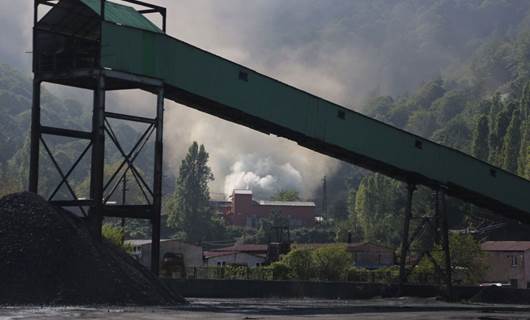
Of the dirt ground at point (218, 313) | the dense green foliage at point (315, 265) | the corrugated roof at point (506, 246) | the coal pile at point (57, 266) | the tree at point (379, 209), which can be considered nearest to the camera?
the dirt ground at point (218, 313)

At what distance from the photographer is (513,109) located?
144125 mm

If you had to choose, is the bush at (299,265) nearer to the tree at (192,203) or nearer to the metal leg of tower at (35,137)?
the metal leg of tower at (35,137)

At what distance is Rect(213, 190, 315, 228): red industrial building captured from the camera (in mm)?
183375

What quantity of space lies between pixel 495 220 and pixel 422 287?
55875mm

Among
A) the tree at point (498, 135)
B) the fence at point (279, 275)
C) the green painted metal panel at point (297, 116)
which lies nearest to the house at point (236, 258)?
the fence at point (279, 275)

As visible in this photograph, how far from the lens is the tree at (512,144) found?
5197 inches

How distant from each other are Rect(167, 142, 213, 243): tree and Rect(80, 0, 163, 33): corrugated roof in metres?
116

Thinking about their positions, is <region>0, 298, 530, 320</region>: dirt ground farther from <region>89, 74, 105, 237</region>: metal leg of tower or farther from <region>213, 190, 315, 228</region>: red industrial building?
<region>213, 190, 315, 228</region>: red industrial building

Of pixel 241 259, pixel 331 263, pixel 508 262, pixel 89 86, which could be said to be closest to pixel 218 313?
pixel 89 86

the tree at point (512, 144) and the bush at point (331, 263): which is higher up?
the tree at point (512, 144)

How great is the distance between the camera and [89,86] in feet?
129

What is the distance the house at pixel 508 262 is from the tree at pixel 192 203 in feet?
222

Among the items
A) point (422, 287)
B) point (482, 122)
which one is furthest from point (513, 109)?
point (422, 287)

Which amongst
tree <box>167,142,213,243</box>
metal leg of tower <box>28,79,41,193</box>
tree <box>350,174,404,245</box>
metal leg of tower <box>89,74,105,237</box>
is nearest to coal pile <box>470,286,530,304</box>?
metal leg of tower <box>89,74,105,237</box>
